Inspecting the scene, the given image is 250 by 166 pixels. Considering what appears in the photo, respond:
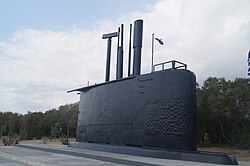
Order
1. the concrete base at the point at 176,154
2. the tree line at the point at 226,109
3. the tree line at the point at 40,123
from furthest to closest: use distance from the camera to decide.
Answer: the tree line at the point at 40,123, the tree line at the point at 226,109, the concrete base at the point at 176,154

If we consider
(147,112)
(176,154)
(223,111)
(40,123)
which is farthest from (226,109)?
(40,123)

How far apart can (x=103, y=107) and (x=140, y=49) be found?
168 inches

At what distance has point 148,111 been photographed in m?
15.2

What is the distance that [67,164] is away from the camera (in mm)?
12719

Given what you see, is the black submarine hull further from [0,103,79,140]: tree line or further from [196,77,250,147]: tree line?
[0,103,79,140]: tree line

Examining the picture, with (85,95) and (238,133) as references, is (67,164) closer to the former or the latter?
(85,95)

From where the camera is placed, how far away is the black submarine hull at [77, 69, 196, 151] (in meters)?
13.7

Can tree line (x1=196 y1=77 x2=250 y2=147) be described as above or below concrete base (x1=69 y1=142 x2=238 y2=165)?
above

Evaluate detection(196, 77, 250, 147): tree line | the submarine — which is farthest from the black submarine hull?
detection(196, 77, 250, 147): tree line

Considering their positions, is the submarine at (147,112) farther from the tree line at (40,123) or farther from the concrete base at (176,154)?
the tree line at (40,123)

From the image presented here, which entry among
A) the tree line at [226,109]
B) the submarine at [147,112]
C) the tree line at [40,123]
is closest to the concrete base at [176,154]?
the submarine at [147,112]

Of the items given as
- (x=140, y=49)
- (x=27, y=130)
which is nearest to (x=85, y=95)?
(x=140, y=49)

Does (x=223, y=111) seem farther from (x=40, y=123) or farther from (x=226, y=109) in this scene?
(x=40, y=123)

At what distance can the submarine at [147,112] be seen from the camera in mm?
13656
